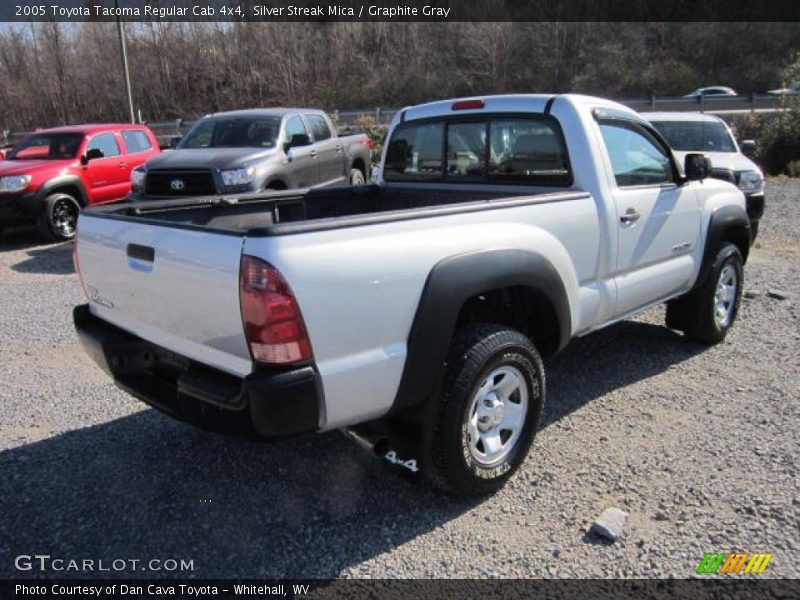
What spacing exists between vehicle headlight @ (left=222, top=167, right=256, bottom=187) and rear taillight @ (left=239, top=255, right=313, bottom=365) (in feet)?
20.8

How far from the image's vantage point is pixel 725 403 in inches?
165

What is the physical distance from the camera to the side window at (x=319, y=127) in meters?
10.5

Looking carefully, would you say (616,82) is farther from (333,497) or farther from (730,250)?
(333,497)

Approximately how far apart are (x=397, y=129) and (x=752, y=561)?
3515 mm

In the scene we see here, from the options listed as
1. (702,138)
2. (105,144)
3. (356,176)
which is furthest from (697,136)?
(105,144)

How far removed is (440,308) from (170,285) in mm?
1134

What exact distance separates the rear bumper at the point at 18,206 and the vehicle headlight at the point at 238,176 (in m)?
3.62

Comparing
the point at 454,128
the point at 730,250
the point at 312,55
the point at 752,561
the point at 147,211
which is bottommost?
the point at 752,561

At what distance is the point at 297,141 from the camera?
9625 millimetres

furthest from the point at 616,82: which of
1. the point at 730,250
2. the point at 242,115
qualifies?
the point at 730,250

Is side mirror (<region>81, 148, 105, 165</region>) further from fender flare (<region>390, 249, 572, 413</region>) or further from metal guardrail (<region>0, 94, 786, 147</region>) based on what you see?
metal guardrail (<region>0, 94, 786, 147</region>)

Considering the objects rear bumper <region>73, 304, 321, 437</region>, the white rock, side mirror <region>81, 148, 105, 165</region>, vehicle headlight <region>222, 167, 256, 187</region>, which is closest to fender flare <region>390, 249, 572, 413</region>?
rear bumper <region>73, 304, 321, 437</region>

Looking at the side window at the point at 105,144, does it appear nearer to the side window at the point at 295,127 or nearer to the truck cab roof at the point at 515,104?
the side window at the point at 295,127

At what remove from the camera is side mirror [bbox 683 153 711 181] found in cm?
448
